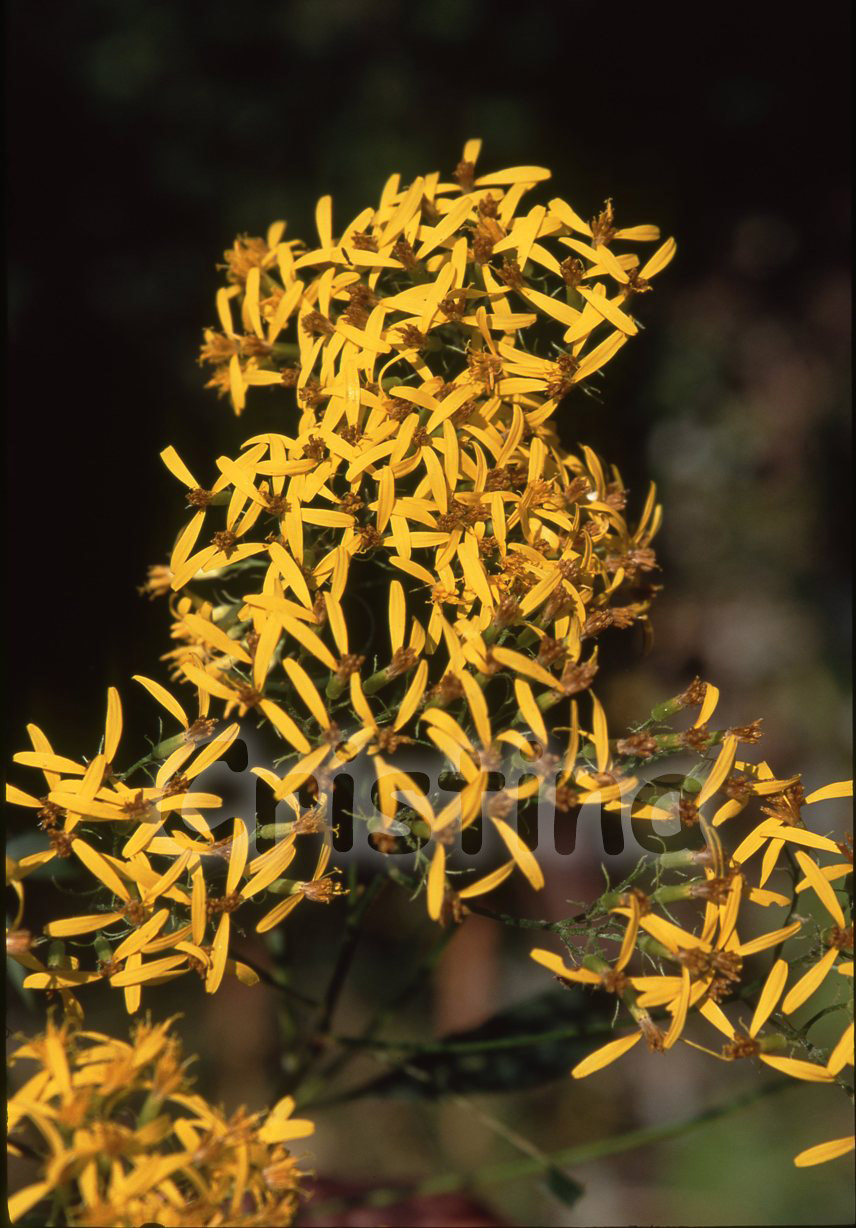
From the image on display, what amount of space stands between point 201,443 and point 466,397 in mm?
742

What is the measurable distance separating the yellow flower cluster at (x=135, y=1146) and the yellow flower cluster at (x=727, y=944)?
14.6 inches

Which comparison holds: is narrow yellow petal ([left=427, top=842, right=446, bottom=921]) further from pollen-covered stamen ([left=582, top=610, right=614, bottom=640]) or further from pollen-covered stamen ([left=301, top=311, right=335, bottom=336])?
pollen-covered stamen ([left=301, top=311, right=335, bottom=336])

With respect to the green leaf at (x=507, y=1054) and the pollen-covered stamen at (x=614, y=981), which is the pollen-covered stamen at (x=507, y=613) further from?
the green leaf at (x=507, y=1054)

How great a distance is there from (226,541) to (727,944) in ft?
2.49

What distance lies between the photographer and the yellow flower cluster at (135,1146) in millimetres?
1030

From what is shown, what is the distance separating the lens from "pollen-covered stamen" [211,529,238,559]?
1.31m

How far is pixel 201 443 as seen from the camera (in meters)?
1.89

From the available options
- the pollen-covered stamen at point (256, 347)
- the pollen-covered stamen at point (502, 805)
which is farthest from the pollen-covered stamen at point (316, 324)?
the pollen-covered stamen at point (502, 805)

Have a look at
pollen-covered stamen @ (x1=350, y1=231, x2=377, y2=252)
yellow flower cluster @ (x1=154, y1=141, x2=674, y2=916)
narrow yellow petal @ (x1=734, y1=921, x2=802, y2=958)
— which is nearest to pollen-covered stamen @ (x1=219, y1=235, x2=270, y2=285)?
yellow flower cluster @ (x1=154, y1=141, x2=674, y2=916)

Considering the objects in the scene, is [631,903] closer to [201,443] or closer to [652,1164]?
[201,443]

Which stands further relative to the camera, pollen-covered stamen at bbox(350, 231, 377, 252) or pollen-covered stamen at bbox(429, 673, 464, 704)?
pollen-covered stamen at bbox(350, 231, 377, 252)

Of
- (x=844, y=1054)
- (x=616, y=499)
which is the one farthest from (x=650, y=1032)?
(x=616, y=499)

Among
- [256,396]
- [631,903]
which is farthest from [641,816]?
[256,396]

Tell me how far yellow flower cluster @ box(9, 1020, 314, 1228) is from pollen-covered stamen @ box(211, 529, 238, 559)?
1.83 ft
